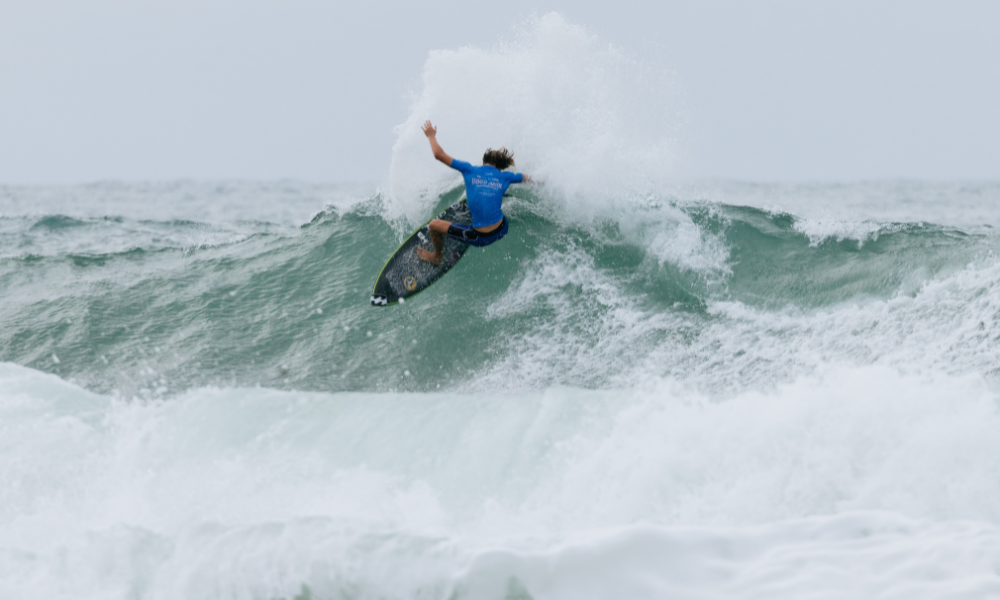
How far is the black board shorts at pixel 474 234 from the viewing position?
7672 millimetres

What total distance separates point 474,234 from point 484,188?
0.56m

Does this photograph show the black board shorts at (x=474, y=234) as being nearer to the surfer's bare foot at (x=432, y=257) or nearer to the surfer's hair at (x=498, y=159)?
the surfer's bare foot at (x=432, y=257)

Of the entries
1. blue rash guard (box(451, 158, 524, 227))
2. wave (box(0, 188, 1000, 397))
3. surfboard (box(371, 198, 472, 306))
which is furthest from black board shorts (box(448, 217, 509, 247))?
wave (box(0, 188, 1000, 397))

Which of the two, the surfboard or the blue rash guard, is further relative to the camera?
the surfboard

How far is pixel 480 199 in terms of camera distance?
7.44 meters

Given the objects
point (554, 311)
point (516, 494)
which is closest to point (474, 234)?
point (554, 311)

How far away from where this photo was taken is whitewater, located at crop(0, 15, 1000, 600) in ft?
11.0

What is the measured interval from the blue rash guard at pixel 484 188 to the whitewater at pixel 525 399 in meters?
0.70

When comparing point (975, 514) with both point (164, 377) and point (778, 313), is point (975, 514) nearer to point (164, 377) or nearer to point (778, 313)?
point (778, 313)

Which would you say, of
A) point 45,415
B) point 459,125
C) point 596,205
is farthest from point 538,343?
point 45,415

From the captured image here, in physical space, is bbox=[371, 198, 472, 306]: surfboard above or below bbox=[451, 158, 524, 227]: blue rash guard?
below

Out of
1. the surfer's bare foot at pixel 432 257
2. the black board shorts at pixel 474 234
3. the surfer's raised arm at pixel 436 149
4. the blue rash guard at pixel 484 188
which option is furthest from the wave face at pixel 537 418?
the surfer's raised arm at pixel 436 149

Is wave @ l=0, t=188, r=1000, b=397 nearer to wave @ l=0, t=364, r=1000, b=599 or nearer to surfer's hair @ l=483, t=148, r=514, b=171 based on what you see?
surfer's hair @ l=483, t=148, r=514, b=171

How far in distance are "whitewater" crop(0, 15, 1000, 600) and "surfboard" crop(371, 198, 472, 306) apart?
0.50 ft
